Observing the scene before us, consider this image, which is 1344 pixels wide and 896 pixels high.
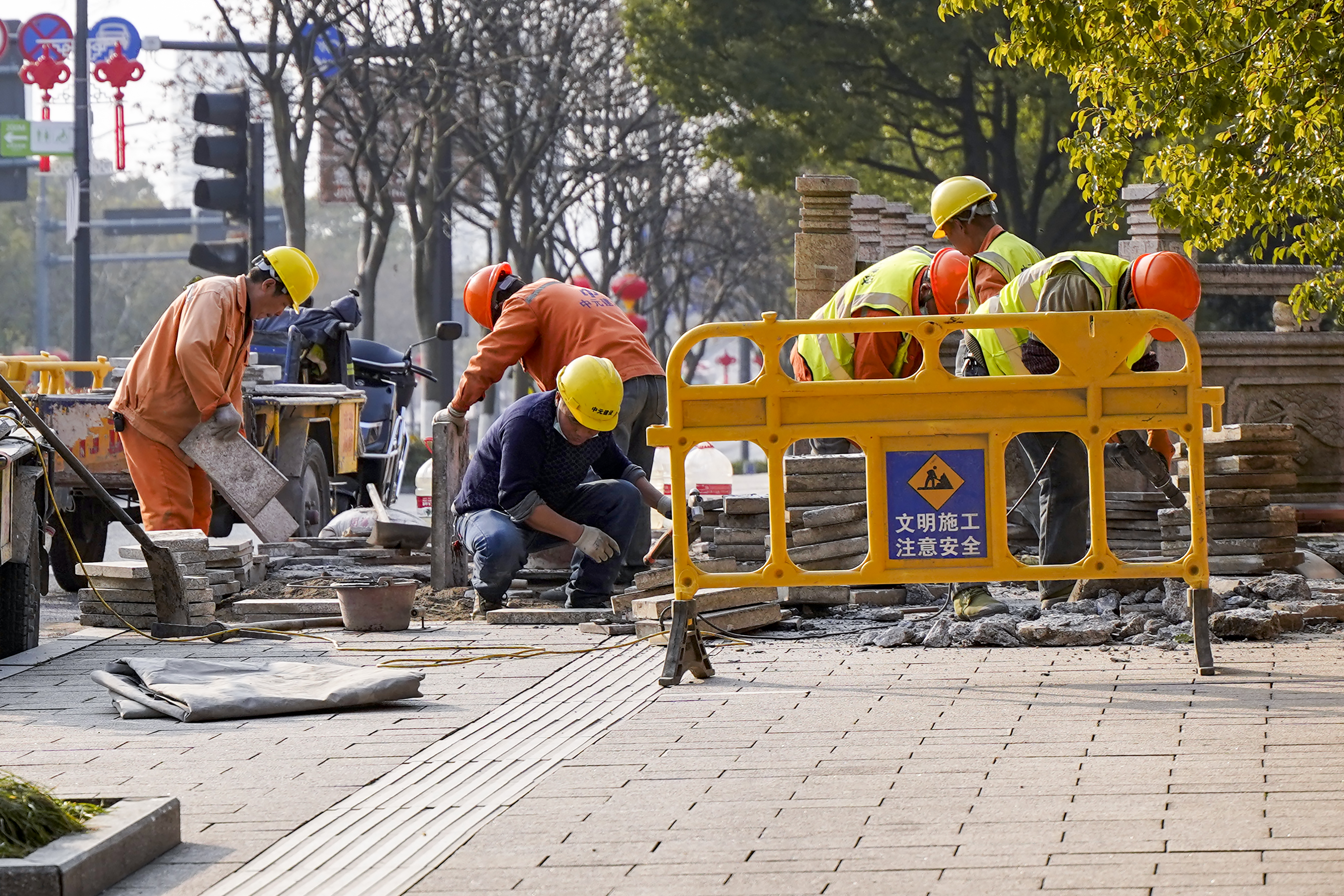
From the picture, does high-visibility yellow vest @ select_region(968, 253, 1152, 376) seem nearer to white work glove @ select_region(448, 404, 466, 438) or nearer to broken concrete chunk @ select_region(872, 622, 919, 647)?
broken concrete chunk @ select_region(872, 622, 919, 647)

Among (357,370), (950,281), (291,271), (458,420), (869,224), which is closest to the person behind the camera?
(950,281)

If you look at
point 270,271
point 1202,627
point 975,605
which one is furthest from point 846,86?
point 1202,627

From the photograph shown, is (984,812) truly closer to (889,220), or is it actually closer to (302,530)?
(302,530)

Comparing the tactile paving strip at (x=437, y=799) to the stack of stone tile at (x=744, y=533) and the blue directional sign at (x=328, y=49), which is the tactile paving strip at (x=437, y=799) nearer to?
the stack of stone tile at (x=744, y=533)

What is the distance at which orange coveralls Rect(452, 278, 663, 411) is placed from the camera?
10.6 m

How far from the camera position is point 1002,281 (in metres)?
8.80

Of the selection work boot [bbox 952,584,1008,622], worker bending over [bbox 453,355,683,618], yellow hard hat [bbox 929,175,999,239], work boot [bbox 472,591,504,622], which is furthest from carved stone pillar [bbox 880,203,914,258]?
work boot [bbox 952,584,1008,622]

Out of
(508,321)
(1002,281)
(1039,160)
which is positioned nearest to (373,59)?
(1039,160)

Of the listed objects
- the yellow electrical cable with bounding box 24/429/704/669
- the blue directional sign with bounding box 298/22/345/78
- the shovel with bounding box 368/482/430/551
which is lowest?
the yellow electrical cable with bounding box 24/429/704/669

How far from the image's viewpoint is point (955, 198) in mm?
8984

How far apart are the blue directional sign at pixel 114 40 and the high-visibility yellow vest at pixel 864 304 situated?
19.7 meters

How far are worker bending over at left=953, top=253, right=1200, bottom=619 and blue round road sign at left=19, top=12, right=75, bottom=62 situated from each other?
23.4 m

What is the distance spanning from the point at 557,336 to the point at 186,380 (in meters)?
2.08

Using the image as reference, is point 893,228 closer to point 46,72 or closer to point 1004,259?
point 1004,259
